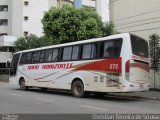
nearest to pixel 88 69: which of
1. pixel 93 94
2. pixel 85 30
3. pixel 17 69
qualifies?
pixel 93 94

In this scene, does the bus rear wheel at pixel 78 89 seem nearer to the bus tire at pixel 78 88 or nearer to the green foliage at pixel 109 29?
the bus tire at pixel 78 88

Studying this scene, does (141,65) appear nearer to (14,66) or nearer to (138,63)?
(138,63)

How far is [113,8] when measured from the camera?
99.9 ft

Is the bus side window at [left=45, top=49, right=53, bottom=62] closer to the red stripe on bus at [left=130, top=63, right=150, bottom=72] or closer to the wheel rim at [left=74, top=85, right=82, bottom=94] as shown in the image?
the wheel rim at [left=74, top=85, right=82, bottom=94]

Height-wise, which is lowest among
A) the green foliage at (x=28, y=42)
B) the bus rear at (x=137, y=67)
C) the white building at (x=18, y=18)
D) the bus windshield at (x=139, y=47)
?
the bus rear at (x=137, y=67)

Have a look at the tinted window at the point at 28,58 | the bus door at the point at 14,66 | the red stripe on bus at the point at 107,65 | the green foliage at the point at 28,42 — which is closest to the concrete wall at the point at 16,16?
the green foliage at the point at 28,42

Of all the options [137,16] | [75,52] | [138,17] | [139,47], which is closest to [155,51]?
[138,17]

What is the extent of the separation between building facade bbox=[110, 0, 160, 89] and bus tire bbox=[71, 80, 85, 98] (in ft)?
23.0

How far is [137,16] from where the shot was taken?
27.8 meters

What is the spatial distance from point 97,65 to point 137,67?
84.5 inches

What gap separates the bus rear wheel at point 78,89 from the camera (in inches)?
806

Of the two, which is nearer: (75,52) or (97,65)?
(97,65)

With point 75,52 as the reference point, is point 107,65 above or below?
below

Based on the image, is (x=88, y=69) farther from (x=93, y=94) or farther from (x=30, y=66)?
(x=30, y=66)
